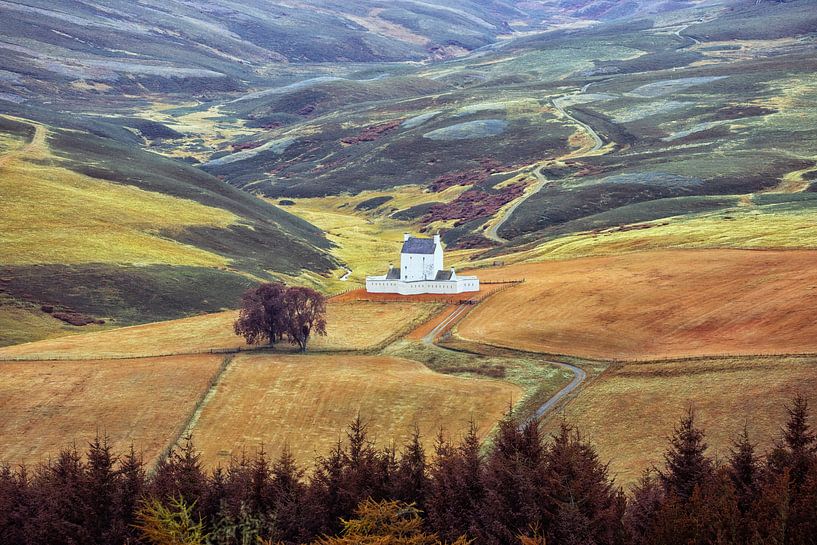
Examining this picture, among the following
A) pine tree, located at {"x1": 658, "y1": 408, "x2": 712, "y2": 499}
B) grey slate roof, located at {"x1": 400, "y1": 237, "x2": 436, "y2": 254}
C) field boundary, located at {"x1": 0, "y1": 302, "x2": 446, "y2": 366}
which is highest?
grey slate roof, located at {"x1": 400, "y1": 237, "x2": 436, "y2": 254}

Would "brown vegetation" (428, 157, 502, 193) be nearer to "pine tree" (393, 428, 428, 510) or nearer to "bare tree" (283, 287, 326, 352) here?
"bare tree" (283, 287, 326, 352)

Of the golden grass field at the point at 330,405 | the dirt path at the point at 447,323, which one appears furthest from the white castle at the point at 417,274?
the golden grass field at the point at 330,405

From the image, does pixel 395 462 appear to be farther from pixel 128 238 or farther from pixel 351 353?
pixel 128 238

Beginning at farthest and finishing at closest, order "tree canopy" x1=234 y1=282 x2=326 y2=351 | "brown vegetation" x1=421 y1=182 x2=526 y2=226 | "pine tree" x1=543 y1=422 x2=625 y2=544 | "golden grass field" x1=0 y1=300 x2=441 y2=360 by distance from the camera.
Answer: "brown vegetation" x1=421 y1=182 x2=526 y2=226, "tree canopy" x1=234 y1=282 x2=326 y2=351, "golden grass field" x1=0 y1=300 x2=441 y2=360, "pine tree" x1=543 y1=422 x2=625 y2=544

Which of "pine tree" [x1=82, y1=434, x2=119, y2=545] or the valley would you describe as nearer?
"pine tree" [x1=82, y1=434, x2=119, y2=545]

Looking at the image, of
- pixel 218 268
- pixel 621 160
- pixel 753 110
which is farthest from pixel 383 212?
pixel 753 110

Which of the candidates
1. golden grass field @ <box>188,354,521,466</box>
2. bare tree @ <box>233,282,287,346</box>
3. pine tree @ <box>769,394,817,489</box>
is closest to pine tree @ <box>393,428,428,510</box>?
golden grass field @ <box>188,354,521,466</box>

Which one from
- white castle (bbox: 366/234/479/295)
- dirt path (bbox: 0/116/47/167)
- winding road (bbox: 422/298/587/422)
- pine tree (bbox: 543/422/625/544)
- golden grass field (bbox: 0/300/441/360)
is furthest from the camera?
dirt path (bbox: 0/116/47/167)

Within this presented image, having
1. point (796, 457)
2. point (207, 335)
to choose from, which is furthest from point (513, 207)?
point (796, 457)

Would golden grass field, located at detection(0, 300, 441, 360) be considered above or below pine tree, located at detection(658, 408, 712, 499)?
above
